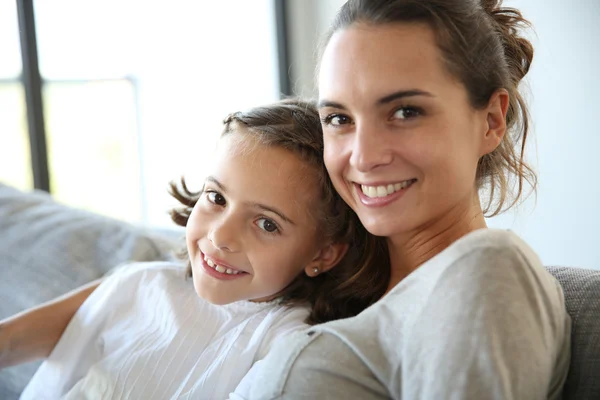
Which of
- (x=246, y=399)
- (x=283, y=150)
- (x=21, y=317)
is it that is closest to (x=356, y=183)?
(x=283, y=150)

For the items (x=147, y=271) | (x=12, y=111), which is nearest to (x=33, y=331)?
(x=147, y=271)

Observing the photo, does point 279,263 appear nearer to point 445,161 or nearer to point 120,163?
point 445,161

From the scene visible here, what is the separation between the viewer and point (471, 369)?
2.62ft

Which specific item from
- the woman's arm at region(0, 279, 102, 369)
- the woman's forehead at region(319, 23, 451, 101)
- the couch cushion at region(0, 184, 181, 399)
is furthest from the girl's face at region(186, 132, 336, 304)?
the couch cushion at region(0, 184, 181, 399)

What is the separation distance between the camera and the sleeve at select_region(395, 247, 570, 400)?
2.62 ft

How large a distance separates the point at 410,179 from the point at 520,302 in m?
0.36

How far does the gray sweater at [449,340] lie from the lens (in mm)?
802

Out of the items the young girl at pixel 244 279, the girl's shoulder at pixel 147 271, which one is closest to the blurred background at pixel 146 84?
the girl's shoulder at pixel 147 271

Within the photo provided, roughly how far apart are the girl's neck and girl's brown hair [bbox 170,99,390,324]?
0.11m

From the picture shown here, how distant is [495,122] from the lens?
3.95 feet

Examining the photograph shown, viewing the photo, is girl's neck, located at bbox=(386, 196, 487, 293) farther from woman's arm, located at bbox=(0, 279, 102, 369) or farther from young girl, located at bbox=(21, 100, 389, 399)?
woman's arm, located at bbox=(0, 279, 102, 369)

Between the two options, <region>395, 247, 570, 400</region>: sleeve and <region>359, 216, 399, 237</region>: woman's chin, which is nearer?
<region>395, 247, 570, 400</region>: sleeve

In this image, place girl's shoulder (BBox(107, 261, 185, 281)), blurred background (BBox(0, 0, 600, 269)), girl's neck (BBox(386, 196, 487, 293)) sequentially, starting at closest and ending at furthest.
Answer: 1. girl's neck (BBox(386, 196, 487, 293))
2. girl's shoulder (BBox(107, 261, 185, 281))
3. blurred background (BBox(0, 0, 600, 269))

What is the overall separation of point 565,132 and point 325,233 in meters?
2.29
